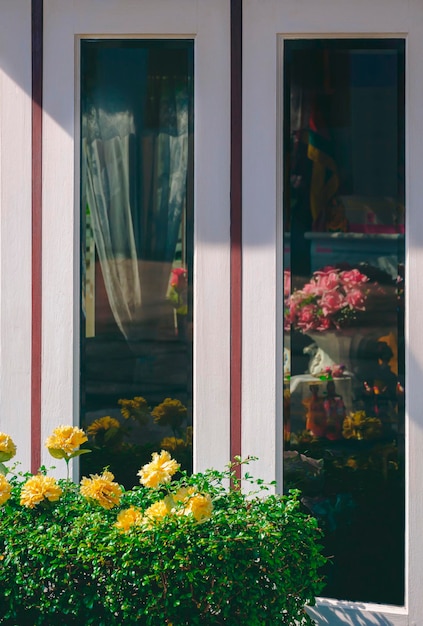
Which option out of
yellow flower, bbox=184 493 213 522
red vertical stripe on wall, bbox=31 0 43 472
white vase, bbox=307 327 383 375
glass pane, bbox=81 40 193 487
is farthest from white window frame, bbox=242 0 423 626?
red vertical stripe on wall, bbox=31 0 43 472

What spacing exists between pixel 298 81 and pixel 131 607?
215 centimetres

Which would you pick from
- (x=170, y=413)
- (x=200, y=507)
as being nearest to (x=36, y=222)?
(x=170, y=413)

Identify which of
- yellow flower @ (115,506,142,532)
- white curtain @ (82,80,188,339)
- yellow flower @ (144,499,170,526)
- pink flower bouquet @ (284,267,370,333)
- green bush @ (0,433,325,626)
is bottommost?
green bush @ (0,433,325,626)

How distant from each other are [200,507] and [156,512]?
157 millimetres

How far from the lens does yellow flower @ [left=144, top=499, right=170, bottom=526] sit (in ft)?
9.67

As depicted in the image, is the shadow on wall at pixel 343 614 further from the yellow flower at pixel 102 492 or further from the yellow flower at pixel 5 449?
the yellow flower at pixel 5 449

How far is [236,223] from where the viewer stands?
11.8 ft

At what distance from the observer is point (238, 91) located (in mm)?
3600

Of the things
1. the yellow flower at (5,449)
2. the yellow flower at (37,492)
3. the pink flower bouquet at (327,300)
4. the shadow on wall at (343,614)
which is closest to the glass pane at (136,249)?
the pink flower bouquet at (327,300)

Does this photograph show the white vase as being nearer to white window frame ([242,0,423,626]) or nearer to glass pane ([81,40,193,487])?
white window frame ([242,0,423,626])

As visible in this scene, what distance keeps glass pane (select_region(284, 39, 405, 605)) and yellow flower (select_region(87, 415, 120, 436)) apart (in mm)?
737

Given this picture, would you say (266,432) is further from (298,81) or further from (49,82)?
(49,82)

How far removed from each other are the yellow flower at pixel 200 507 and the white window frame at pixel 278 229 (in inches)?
26.7

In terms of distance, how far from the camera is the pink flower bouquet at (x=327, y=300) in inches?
142
